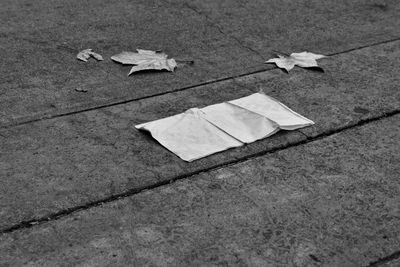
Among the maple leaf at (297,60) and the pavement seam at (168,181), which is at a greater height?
the maple leaf at (297,60)

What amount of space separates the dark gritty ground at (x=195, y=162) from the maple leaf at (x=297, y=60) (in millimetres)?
69

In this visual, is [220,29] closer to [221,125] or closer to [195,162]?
[221,125]

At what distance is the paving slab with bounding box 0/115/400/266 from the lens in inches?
96.0

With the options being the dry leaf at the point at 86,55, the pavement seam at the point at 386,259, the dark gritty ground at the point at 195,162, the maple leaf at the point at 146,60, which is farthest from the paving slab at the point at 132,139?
the pavement seam at the point at 386,259

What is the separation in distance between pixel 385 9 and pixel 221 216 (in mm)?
3261

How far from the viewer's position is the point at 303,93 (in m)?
3.77

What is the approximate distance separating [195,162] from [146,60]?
118 cm

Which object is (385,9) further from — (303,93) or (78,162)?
(78,162)

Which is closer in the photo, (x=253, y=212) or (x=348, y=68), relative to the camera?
(x=253, y=212)

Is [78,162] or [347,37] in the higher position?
[347,37]

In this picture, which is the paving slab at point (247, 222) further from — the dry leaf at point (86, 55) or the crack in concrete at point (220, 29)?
the dry leaf at point (86, 55)

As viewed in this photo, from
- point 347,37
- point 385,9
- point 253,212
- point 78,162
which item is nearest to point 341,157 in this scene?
point 253,212

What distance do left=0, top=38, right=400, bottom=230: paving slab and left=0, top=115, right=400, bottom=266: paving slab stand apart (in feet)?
0.35

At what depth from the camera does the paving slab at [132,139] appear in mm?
2775
